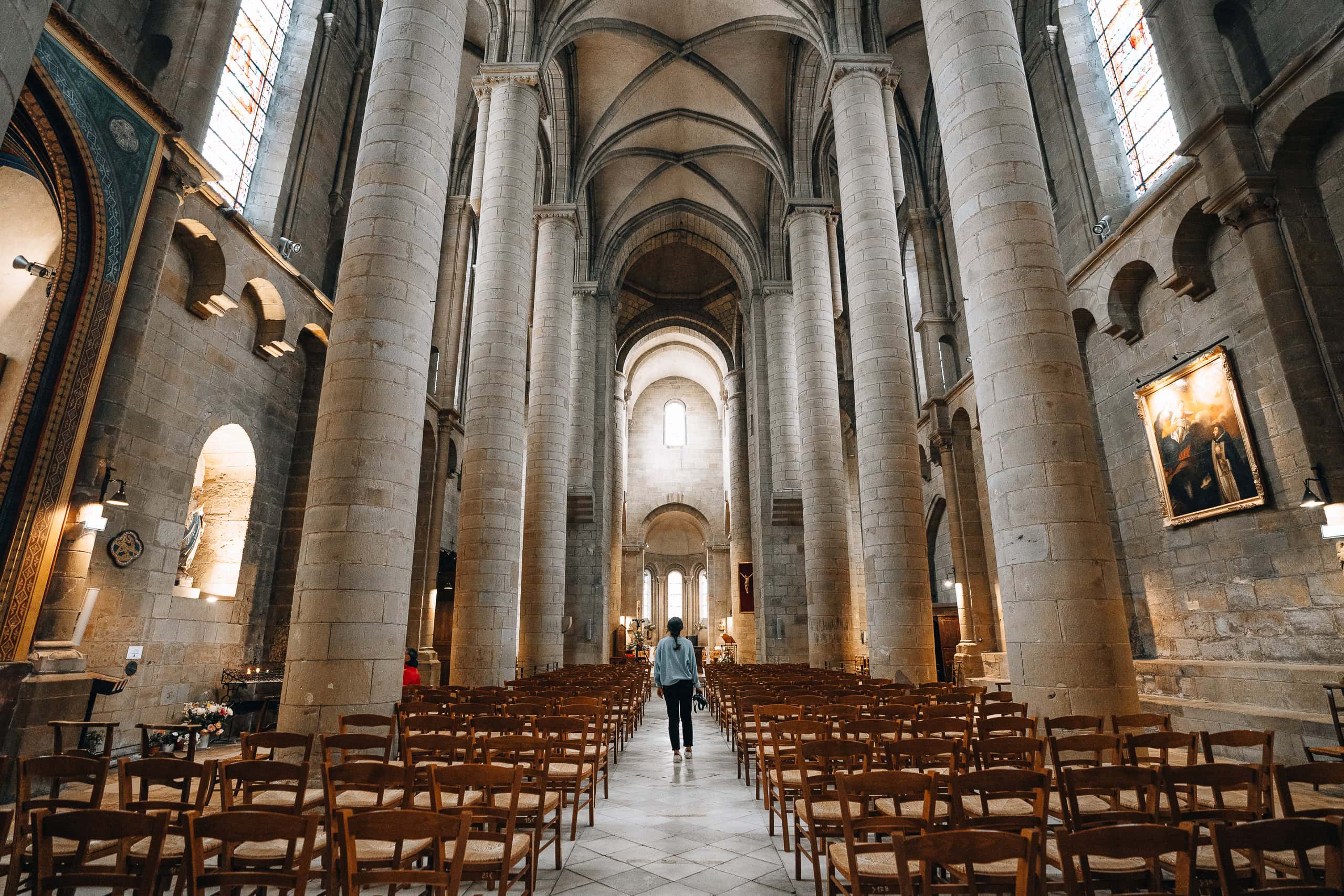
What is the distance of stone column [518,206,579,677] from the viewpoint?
13648 millimetres

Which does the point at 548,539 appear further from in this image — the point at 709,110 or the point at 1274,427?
the point at 709,110

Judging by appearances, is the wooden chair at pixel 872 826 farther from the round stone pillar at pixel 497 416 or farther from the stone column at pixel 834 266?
the stone column at pixel 834 266

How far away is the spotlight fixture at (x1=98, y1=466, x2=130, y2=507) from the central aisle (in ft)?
19.2

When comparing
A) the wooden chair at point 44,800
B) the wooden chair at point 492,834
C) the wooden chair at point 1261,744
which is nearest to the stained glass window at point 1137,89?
the wooden chair at point 1261,744

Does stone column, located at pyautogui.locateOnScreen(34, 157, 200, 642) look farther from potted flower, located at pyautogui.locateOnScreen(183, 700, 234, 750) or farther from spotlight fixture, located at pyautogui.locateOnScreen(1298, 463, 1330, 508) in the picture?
spotlight fixture, located at pyautogui.locateOnScreen(1298, 463, 1330, 508)

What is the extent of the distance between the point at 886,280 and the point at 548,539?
793cm

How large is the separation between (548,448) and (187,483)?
6.73m

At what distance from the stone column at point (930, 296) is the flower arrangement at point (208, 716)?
16207 millimetres

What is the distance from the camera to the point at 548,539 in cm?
1397

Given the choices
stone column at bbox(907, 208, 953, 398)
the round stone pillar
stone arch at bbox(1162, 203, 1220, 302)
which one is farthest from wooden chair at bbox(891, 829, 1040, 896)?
stone column at bbox(907, 208, 953, 398)

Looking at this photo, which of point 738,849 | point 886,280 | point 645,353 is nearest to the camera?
point 738,849

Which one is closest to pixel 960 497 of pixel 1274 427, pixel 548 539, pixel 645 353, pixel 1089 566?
pixel 1274 427

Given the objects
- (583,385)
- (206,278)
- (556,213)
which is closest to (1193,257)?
(206,278)

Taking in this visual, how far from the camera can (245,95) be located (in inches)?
460
